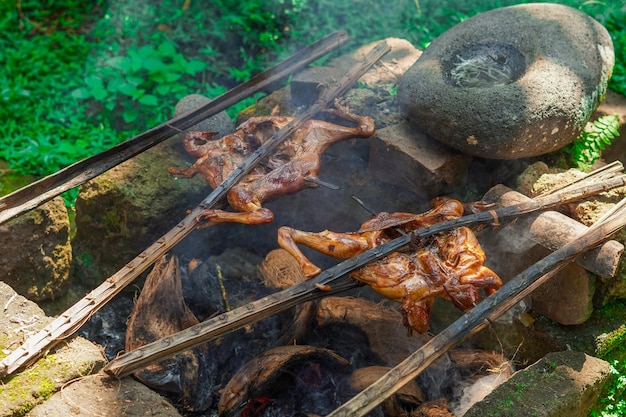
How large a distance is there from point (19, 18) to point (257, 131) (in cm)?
500

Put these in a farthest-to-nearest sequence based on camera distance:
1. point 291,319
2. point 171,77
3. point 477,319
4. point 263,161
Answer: point 171,77, point 263,161, point 291,319, point 477,319

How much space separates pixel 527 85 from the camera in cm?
402

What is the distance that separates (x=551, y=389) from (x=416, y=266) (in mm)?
973

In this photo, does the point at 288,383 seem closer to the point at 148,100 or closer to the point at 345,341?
the point at 345,341

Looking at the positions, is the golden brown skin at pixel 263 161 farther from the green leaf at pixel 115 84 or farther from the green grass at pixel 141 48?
the green leaf at pixel 115 84

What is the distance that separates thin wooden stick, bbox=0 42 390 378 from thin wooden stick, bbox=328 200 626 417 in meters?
1.44

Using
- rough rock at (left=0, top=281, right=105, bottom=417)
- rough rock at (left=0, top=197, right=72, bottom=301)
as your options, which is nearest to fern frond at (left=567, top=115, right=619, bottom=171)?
rough rock at (left=0, top=281, right=105, bottom=417)

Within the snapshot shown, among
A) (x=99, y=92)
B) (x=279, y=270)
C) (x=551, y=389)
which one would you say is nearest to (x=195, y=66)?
(x=99, y=92)

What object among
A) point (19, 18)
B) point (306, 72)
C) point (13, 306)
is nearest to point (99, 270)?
point (13, 306)

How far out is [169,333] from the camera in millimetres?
3766

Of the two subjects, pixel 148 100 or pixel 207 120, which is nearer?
pixel 207 120

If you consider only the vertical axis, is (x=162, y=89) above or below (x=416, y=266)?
below

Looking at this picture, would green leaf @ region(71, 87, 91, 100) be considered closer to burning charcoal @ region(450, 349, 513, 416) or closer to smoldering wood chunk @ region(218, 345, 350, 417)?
smoldering wood chunk @ region(218, 345, 350, 417)

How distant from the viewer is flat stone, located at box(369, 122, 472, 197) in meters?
4.21
